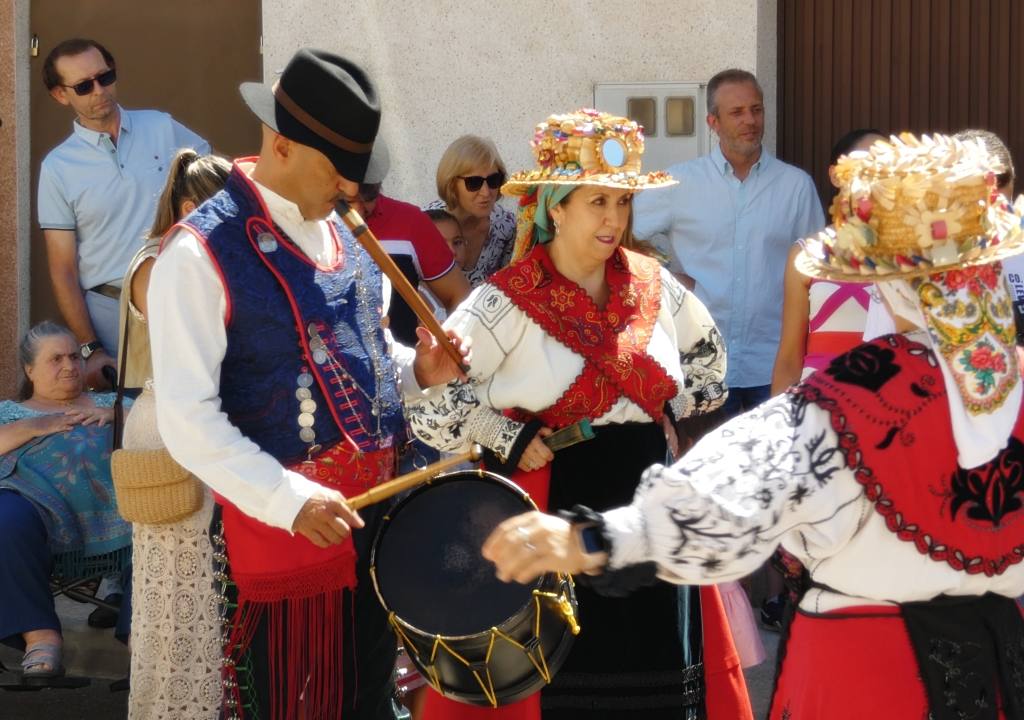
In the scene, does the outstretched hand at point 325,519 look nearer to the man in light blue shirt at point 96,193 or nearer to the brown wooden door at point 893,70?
the man in light blue shirt at point 96,193

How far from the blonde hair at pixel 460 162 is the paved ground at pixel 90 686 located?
2060 mm

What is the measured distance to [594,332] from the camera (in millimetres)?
4012

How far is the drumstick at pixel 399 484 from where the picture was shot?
3309 mm

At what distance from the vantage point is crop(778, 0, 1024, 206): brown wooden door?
6387 millimetres

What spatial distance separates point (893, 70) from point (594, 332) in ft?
10.1

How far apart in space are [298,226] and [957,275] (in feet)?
5.13

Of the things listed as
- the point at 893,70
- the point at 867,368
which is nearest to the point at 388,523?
the point at 867,368

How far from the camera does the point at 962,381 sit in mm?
2574

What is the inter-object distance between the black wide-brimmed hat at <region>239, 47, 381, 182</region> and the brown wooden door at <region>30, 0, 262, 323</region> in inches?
146

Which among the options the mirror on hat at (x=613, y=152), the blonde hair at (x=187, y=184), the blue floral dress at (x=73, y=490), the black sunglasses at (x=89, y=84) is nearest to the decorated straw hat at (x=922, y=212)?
the mirror on hat at (x=613, y=152)

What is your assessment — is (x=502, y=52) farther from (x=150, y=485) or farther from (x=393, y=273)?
(x=393, y=273)

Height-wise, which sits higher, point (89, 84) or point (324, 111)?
point (89, 84)

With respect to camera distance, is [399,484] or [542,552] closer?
[542,552]

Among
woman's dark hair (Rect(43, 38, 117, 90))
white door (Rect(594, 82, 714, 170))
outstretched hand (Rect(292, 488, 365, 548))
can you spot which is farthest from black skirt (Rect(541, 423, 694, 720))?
woman's dark hair (Rect(43, 38, 117, 90))
